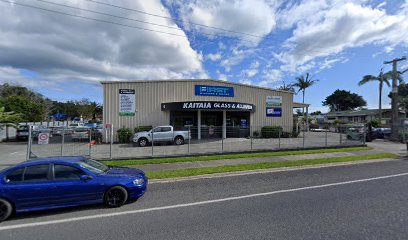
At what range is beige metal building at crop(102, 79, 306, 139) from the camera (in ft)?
64.4

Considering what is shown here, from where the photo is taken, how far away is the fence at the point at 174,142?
37.0ft

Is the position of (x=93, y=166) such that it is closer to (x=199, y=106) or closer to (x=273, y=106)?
(x=199, y=106)

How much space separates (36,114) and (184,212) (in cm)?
3709

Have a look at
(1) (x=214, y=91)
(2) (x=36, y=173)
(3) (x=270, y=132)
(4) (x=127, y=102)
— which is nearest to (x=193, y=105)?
(1) (x=214, y=91)

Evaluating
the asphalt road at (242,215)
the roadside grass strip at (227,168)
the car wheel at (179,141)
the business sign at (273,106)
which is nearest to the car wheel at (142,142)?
the car wheel at (179,141)

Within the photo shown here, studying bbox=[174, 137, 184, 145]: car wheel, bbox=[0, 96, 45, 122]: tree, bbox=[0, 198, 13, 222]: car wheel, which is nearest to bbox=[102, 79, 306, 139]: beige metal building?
bbox=[174, 137, 184, 145]: car wheel

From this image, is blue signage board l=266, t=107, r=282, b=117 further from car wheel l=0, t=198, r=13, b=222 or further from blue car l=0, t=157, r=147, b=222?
car wheel l=0, t=198, r=13, b=222

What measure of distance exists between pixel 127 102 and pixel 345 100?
86.2m

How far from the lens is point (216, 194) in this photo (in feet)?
19.5

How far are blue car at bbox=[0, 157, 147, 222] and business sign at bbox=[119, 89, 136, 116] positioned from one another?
15087 mm

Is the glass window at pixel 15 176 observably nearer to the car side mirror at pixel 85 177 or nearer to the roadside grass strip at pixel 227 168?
the car side mirror at pixel 85 177

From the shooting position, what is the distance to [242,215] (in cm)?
445

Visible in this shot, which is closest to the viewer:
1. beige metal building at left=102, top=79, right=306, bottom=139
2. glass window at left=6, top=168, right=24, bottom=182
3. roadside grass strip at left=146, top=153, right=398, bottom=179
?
glass window at left=6, top=168, right=24, bottom=182

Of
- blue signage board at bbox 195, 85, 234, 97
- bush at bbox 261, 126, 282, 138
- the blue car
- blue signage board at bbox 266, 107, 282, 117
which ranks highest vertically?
blue signage board at bbox 195, 85, 234, 97
